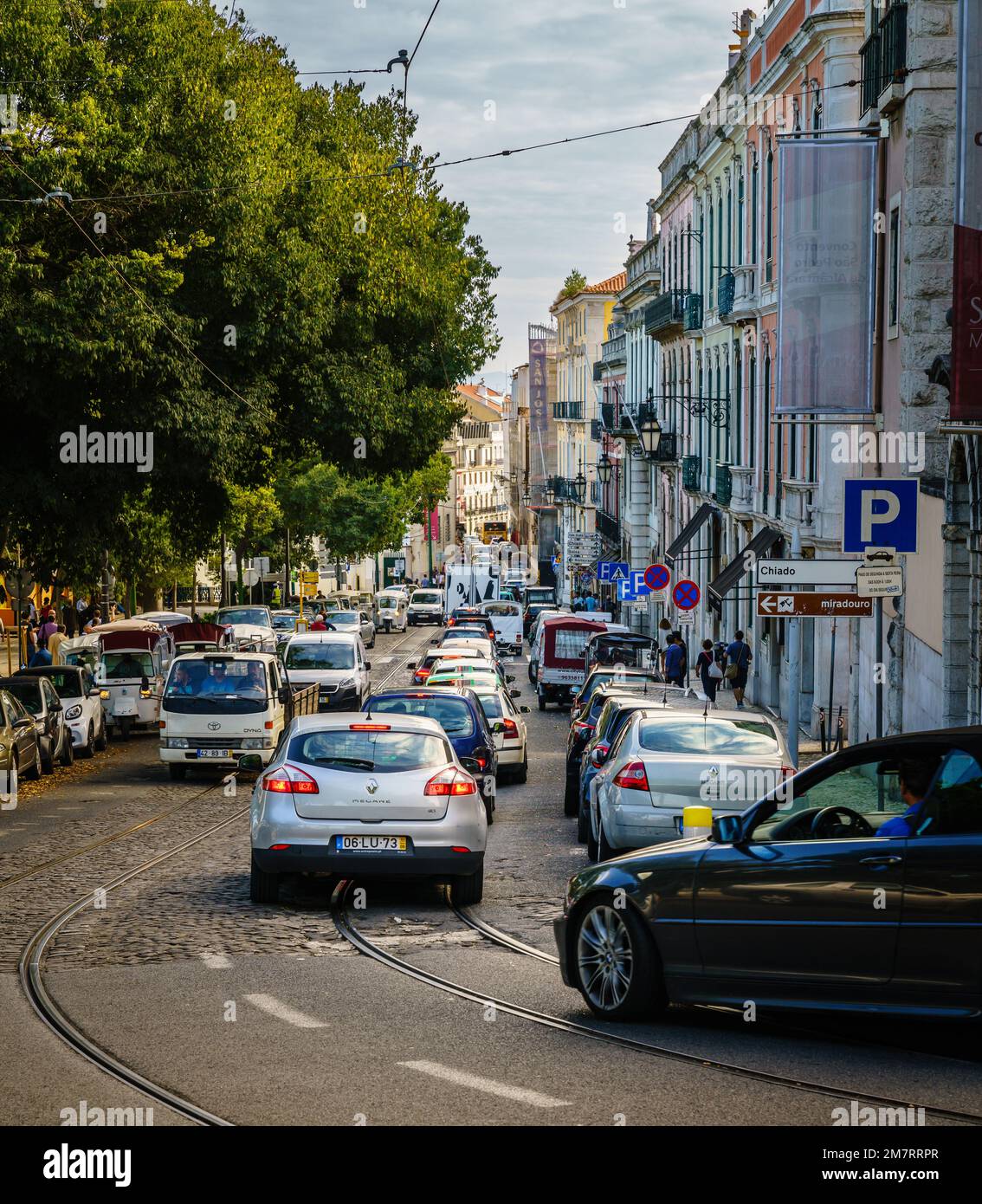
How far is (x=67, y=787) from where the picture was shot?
78.8ft

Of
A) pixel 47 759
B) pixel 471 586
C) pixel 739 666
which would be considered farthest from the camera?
pixel 471 586

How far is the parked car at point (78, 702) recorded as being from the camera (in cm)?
2806

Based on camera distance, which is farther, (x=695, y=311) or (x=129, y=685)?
(x=695, y=311)

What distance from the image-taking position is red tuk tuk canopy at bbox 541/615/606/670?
4197cm

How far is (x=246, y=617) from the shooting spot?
5444 cm

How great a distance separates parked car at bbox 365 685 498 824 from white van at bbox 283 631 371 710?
15882mm

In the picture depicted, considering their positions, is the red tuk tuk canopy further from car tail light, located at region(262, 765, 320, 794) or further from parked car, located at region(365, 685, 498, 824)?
car tail light, located at region(262, 765, 320, 794)

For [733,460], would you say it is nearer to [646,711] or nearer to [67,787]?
[67,787]

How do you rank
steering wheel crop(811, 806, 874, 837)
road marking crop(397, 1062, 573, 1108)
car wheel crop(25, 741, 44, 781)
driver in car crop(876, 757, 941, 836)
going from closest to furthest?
road marking crop(397, 1062, 573, 1108), driver in car crop(876, 757, 941, 836), steering wheel crop(811, 806, 874, 837), car wheel crop(25, 741, 44, 781)

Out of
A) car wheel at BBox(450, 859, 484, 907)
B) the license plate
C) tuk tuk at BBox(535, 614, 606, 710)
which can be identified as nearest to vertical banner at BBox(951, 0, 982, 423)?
car wheel at BBox(450, 859, 484, 907)

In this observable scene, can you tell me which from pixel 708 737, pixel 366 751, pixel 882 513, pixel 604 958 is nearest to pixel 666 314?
pixel 882 513

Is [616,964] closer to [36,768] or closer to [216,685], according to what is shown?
[216,685]

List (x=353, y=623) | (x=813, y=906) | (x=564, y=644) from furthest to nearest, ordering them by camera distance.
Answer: (x=353, y=623), (x=564, y=644), (x=813, y=906)

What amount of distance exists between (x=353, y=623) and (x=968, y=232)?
1882 inches
